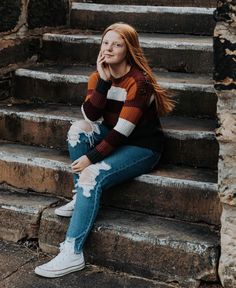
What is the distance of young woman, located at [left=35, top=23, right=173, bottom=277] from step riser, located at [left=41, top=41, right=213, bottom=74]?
0.98 m

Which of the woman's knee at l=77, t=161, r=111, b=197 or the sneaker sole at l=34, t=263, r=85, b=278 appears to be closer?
the sneaker sole at l=34, t=263, r=85, b=278

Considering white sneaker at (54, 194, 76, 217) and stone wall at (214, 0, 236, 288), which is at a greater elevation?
stone wall at (214, 0, 236, 288)

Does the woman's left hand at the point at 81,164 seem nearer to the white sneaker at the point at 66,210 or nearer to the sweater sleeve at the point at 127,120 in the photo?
the sweater sleeve at the point at 127,120

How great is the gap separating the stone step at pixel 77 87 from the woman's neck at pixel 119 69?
2.22ft

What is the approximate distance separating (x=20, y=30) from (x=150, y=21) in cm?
117

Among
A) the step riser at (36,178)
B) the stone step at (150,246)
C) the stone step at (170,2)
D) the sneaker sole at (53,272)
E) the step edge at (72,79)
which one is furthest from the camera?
the stone step at (170,2)

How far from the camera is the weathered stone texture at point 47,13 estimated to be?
493 centimetres

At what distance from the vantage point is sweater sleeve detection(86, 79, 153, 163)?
348cm

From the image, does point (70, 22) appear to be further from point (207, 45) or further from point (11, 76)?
point (207, 45)

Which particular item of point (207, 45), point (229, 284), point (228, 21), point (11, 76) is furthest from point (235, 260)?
point (11, 76)

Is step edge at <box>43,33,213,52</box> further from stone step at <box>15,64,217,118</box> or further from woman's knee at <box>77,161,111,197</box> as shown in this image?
woman's knee at <box>77,161,111,197</box>

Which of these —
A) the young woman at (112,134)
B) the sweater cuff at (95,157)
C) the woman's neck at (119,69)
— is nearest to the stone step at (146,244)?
the young woman at (112,134)

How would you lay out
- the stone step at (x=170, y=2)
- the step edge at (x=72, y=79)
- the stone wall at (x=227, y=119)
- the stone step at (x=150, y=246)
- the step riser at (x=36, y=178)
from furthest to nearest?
the stone step at (x=170, y=2) → the step edge at (x=72, y=79) → the step riser at (x=36, y=178) → the stone step at (x=150, y=246) → the stone wall at (x=227, y=119)

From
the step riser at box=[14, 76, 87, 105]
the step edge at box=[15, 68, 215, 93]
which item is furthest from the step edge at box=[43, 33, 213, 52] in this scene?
the step riser at box=[14, 76, 87, 105]
